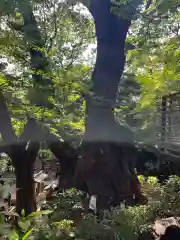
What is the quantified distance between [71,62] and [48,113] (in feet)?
6.53

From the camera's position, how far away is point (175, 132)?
235 inches

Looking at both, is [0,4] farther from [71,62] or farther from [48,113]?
[71,62]

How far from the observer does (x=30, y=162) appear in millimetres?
5480

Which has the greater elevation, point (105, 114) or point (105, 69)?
point (105, 69)

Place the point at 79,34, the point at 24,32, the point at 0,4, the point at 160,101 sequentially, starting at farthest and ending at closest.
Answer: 1. the point at 79,34
2. the point at 160,101
3. the point at 24,32
4. the point at 0,4

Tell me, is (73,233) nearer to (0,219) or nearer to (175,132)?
(0,219)

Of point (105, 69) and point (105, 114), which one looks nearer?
point (105, 114)

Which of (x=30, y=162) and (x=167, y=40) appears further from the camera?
(x=30, y=162)

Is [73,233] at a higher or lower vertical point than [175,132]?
lower

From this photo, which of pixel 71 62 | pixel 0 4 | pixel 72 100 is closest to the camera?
pixel 0 4

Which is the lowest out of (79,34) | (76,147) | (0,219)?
(0,219)

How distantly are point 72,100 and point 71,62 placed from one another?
5.29ft

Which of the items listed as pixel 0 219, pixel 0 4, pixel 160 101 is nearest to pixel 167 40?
pixel 160 101

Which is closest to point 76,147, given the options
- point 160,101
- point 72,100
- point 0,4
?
point 72,100
